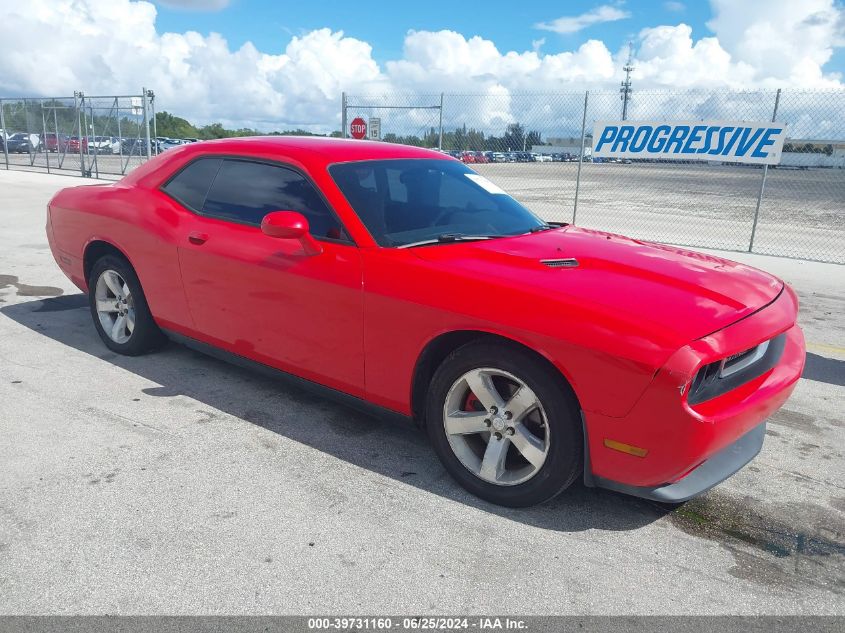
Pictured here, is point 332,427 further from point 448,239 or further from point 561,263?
point 561,263

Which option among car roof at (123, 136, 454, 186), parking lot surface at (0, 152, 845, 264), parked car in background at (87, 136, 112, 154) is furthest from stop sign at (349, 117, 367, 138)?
car roof at (123, 136, 454, 186)

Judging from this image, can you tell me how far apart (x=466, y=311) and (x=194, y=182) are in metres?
2.28

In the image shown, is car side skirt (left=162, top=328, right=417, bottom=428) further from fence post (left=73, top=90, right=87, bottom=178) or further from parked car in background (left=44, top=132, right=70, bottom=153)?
parked car in background (left=44, top=132, right=70, bottom=153)

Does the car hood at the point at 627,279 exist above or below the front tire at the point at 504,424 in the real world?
above

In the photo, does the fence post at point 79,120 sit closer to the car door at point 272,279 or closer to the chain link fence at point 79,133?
the chain link fence at point 79,133

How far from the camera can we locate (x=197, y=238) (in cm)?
401

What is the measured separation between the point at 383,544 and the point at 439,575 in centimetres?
29

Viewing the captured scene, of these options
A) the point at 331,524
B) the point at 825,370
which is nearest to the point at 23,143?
the point at 331,524

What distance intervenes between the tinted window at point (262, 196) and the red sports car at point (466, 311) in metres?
0.01

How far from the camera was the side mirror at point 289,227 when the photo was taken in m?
3.30

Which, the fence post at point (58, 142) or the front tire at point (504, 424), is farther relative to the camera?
the fence post at point (58, 142)

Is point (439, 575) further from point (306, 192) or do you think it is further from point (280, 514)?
point (306, 192)

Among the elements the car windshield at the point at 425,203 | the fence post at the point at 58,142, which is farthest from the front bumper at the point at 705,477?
the fence post at the point at 58,142

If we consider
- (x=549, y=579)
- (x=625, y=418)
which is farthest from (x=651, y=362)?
(x=549, y=579)
